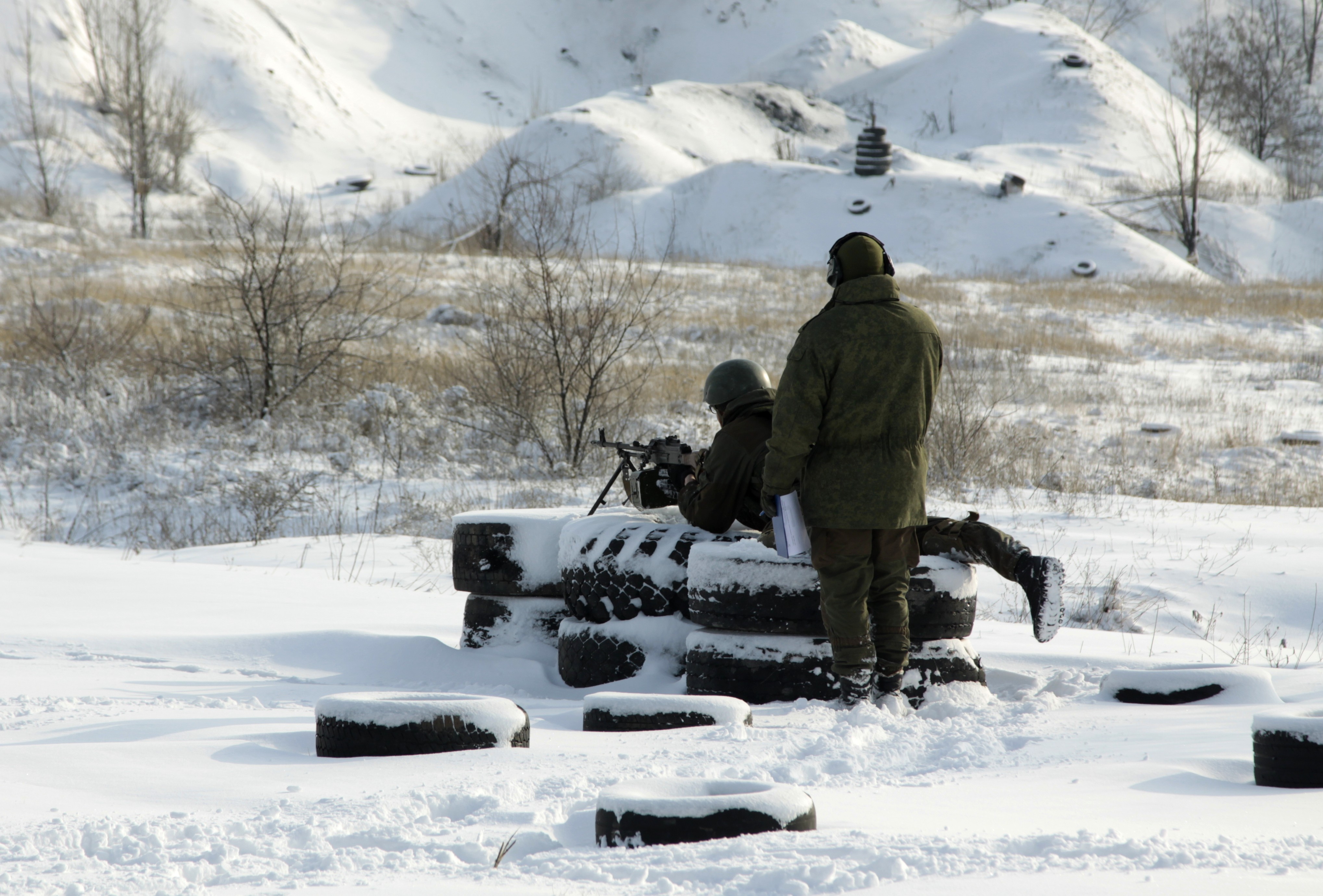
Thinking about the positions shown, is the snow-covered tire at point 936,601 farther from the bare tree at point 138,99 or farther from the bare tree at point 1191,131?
the bare tree at point 138,99

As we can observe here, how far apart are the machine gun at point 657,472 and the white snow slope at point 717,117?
28.5 m

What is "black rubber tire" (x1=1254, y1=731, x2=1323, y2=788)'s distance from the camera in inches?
110

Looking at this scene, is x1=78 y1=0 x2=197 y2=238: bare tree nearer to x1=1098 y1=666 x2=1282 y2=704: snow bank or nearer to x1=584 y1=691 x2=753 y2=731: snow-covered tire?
x1=584 y1=691 x2=753 y2=731: snow-covered tire

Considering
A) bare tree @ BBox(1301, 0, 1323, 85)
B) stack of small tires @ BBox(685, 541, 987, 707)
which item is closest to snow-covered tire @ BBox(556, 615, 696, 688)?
stack of small tires @ BBox(685, 541, 987, 707)

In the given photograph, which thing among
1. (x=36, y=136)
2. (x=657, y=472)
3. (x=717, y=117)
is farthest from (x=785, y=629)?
(x=717, y=117)

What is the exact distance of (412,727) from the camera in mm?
3178

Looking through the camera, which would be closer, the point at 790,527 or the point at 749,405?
the point at 790,527

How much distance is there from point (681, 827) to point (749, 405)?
2549mm

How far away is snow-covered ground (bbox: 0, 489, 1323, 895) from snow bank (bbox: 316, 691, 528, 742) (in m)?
0.13

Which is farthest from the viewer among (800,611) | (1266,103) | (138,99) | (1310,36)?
(1310,36)

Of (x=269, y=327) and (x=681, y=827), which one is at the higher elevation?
(x=269, y=327)

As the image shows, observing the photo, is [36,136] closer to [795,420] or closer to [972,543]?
[795,420]

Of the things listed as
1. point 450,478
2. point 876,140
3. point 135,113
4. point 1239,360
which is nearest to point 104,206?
point 135,113

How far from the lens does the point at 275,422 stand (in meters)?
12.1
